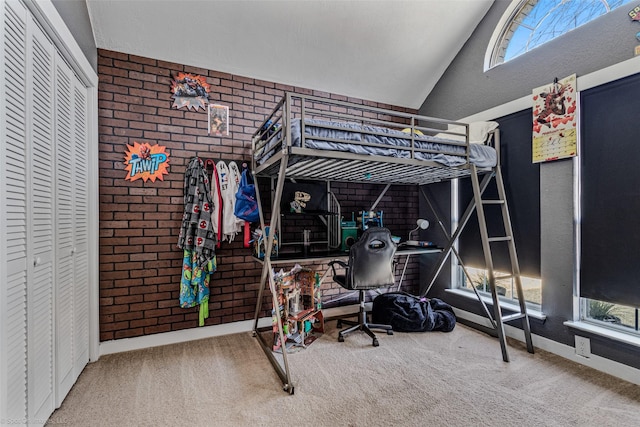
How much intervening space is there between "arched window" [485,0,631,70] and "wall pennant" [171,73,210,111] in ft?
9.30

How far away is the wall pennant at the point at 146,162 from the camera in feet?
8.23

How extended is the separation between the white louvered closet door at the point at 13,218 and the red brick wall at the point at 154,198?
109 cm

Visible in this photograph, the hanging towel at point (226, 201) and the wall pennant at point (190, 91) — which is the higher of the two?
the wall pennant at point (190, 91)

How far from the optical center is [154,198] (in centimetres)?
260

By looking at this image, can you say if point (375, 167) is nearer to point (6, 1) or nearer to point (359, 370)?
point (359, 370)

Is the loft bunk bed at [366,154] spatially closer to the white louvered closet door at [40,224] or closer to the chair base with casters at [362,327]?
the chair base with casters at [362,327]

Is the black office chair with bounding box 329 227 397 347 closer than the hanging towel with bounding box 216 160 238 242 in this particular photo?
Yes

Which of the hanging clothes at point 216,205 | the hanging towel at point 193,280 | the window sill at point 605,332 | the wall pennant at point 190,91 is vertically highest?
the wall pennant at point 190,91

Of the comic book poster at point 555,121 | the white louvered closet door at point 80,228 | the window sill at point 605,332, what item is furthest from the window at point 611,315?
the white louvered closet door at point 80,228

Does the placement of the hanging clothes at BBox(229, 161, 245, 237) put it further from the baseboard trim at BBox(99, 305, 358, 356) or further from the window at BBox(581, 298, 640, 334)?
the window at BBox(581, 298, 640, 334)

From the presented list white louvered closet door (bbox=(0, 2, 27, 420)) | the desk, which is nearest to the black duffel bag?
the desk

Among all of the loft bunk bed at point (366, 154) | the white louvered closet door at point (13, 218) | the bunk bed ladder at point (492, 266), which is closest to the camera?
the white louvered closet door at point (13, 218)

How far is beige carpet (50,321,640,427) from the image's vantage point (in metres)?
1.67

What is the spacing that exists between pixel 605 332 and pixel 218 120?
357 cm
